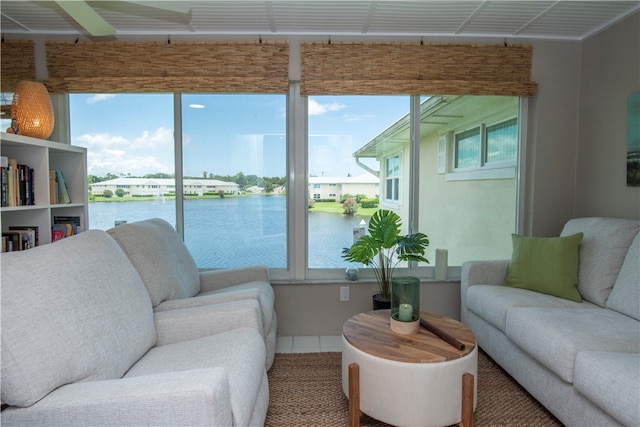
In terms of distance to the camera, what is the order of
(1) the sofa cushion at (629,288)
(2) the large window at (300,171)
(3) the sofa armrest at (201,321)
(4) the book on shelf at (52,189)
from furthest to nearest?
(2) the large window at (300,171), (4) the book on shelf at (52,189), (1) the sofa cushion at (629,288), (3) the sofa armrest at (201,321)

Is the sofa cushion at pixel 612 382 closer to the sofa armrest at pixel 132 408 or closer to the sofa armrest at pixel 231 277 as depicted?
the sofa armrest at pixel 132 408

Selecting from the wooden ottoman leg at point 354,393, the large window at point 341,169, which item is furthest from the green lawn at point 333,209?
the wooden ottoman leg at point 354,393

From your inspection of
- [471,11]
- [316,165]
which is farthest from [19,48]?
[471,11]

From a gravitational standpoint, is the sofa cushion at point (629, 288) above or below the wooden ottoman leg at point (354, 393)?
above

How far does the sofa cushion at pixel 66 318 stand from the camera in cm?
108

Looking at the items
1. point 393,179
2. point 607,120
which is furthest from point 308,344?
point 607,120

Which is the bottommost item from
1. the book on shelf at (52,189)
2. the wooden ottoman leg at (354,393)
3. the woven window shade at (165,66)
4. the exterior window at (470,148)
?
the wooden ottoman leg at (354,393)

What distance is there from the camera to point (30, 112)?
223cm

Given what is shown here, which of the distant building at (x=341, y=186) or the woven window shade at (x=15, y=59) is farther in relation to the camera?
the distant building at (x=341, y=186)

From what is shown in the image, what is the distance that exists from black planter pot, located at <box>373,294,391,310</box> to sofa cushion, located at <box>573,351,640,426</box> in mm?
1287

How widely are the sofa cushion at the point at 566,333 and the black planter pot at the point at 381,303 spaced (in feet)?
Result: 2.80

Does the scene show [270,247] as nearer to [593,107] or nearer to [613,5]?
[593,107]

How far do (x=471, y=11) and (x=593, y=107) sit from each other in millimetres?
1324

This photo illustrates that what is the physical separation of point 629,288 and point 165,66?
3565mm
